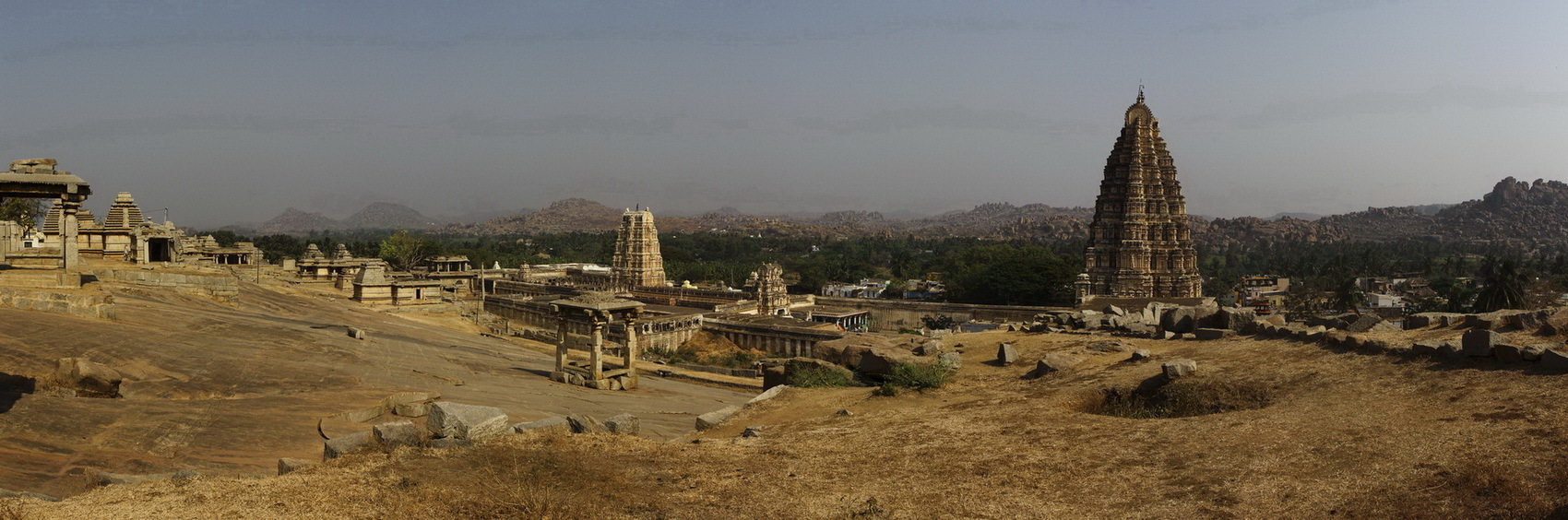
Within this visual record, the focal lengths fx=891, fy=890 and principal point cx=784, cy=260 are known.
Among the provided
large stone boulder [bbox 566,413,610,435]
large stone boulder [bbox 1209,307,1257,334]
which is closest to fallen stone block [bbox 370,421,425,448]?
large stone boulder [bbox 566,413,610,435]

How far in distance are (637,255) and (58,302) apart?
177ft

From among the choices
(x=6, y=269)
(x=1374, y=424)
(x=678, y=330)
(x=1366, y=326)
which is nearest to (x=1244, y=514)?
(x=1374, y=424)

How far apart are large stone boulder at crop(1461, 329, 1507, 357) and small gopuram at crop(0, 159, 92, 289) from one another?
19.5 m

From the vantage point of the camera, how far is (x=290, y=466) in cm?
847

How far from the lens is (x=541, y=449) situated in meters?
9.62

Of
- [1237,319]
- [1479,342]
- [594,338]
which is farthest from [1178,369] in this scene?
[594,338]

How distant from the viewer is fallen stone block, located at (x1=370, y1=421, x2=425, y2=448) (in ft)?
30.3

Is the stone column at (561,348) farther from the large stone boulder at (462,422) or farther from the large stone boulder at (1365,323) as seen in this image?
the large stone boulder at (1365,323)

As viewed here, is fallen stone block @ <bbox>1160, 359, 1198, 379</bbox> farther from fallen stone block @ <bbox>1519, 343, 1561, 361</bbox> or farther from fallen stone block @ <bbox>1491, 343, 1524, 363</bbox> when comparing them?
fallen stone block @ <bbox>1519, 343, 1561, 361</bbox>

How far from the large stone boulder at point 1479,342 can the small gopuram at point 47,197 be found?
1955 cm

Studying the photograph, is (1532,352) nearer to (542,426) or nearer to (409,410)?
(542,426)

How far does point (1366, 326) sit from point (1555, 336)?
4.68m

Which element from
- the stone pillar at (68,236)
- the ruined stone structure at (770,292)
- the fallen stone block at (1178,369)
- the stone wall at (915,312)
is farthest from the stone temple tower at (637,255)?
the fallen stone block at (1178,369)

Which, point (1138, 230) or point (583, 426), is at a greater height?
point (1138, 230)
